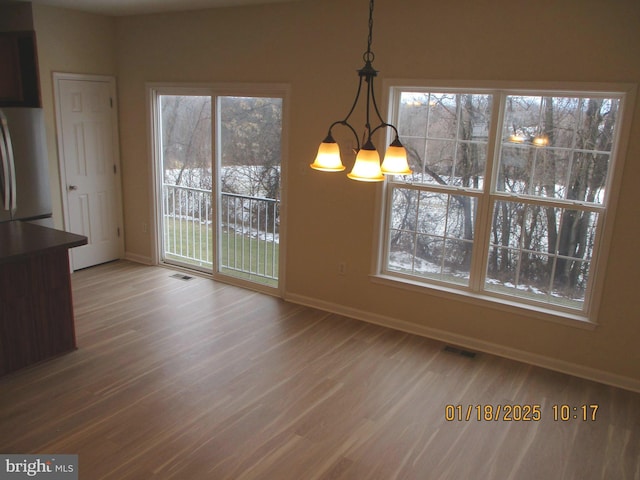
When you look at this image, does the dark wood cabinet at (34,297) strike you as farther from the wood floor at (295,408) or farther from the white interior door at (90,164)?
the white interior door at (90,164)

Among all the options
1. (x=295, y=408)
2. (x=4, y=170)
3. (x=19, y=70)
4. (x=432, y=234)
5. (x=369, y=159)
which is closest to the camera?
(x=369, y=159)

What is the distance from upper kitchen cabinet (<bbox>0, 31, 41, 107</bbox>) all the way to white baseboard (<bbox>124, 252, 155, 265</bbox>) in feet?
6.30

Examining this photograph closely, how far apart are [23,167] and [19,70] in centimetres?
100

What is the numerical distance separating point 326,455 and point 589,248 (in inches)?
92.2

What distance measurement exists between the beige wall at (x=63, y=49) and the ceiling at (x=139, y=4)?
134mm

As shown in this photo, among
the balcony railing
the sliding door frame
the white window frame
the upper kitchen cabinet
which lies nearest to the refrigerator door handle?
the upper kitchen cabinet

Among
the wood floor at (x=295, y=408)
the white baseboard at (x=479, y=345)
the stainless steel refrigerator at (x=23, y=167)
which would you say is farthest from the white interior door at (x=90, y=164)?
the white baseboard at (x=479, y=345)

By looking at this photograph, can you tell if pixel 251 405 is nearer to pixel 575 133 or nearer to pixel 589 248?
pixel 589 248

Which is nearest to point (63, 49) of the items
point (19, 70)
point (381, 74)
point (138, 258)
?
point (19, 70)

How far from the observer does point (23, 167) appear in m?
4.56

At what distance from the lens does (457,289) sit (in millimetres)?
4047

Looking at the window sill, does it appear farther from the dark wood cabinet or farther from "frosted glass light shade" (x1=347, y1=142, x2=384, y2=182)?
the dark wood cabinet

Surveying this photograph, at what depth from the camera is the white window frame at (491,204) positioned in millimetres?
3256

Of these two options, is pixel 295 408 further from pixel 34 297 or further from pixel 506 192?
pixel 506 192
